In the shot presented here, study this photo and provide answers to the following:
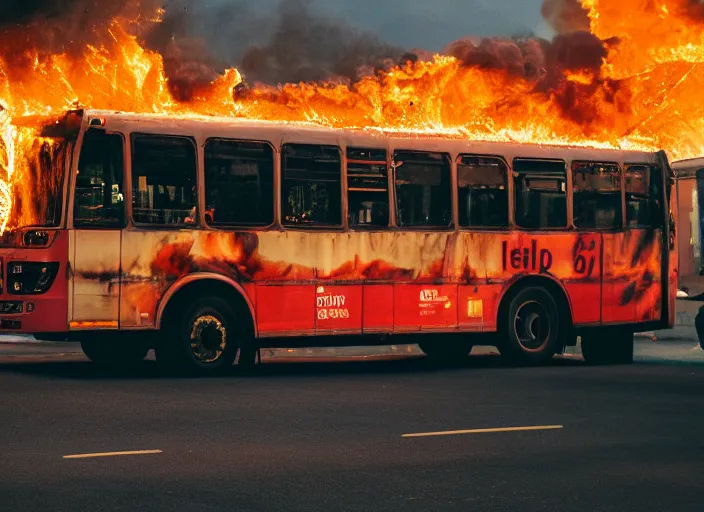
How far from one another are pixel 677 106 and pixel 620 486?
79.7 ft

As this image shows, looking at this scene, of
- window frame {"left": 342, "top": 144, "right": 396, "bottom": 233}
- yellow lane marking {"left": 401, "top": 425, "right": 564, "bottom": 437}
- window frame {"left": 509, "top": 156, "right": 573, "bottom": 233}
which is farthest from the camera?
window frame {"left": 509, "top": 156, "right": 573, "bottom": 233}

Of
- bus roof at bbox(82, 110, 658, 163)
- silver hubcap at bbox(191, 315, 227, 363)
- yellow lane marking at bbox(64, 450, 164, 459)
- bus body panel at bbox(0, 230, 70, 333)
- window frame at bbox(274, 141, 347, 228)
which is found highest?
bus roof at bbox(82, 110, 658, 163)

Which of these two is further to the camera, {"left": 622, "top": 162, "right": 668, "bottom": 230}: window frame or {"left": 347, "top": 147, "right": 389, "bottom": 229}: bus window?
{"left": 622, "top": 162, "right": 668, "bottom": 230}: window frame

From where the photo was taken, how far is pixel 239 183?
711 inches

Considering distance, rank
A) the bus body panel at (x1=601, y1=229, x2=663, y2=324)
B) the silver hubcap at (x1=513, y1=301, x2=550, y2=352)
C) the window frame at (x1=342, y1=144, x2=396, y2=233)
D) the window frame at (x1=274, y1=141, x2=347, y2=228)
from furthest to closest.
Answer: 1. the bus body panel at (x1=601, y1=229, x2=663, y2=324)
2. the silver hubcap at (x1=513, y1=301, x2=550, y2=352)
3. the window frame at (x1=342, y1=144, x2=396, y2=233)
4. the window frame at (x1=274, y1=141, x2=347, y2=228)

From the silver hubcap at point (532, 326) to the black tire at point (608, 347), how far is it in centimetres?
87

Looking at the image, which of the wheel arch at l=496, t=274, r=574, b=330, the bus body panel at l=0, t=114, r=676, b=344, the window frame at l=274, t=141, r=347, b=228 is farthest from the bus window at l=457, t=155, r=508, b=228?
the window frame at l=274, t=141, r=347, b=228

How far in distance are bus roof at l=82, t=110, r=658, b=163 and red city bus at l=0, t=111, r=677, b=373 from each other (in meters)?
0.03

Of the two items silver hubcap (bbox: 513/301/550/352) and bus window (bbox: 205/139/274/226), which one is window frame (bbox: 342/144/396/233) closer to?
bus window (bbox: 205/139/274/226)

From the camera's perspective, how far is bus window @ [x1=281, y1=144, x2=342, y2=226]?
60.4ft

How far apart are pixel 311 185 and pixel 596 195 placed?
480 centimetres

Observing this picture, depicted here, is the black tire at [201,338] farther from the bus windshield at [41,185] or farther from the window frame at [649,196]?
the window frame at [649,196]

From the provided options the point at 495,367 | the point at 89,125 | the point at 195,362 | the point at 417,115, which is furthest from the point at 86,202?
the point at 417,115

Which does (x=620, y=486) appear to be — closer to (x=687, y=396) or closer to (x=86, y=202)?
(x=687, y=396)
